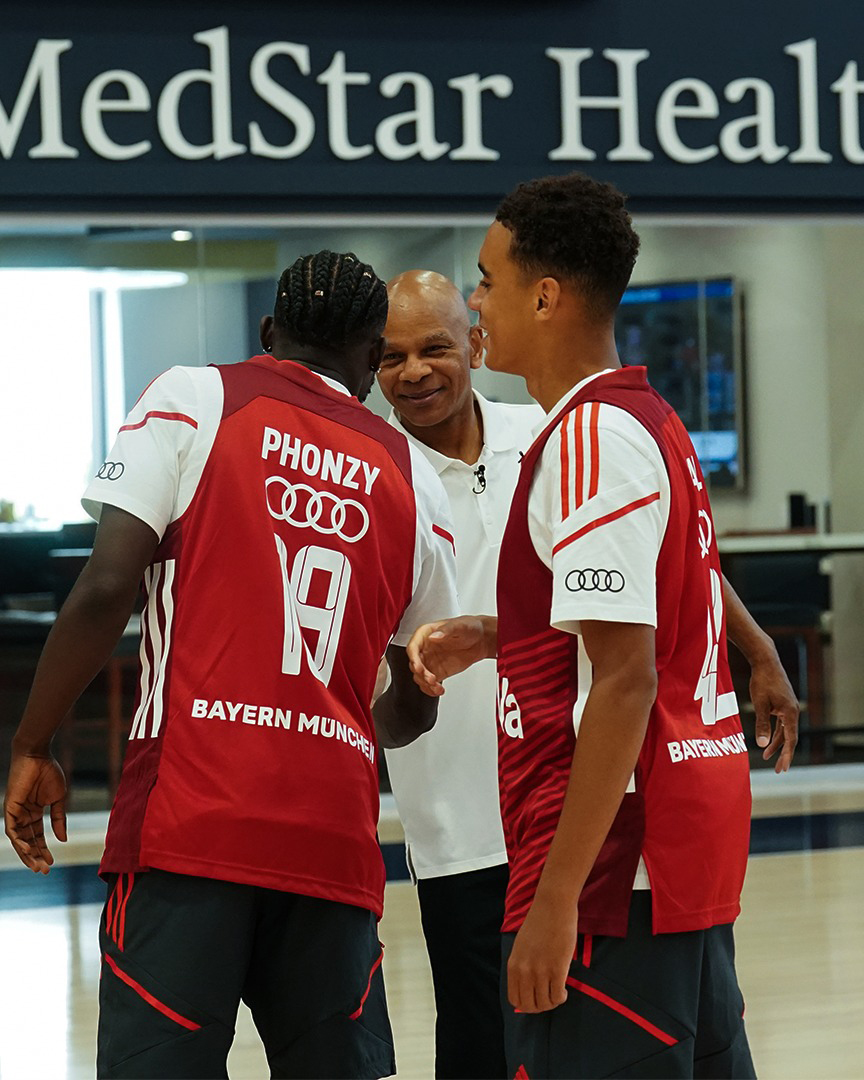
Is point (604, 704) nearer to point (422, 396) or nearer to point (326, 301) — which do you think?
point (326, 301)

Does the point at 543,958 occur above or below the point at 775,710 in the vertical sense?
below

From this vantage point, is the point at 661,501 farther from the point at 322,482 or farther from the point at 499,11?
the point at 499,11

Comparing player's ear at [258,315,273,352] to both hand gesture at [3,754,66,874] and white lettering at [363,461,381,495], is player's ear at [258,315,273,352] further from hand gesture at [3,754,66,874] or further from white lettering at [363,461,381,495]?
hand gesture at [3,754,66,874]

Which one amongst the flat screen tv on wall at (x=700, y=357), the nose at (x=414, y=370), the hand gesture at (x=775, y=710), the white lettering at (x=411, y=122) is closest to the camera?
the hand gesture at (x=775, y=710)

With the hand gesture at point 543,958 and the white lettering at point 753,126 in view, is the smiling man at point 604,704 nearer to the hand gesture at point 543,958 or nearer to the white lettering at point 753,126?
the hand gesture at point 543,958

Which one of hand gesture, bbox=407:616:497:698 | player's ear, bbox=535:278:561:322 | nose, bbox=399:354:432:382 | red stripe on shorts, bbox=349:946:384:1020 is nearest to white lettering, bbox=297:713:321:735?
hand gesture, bbox=407:616:497:698

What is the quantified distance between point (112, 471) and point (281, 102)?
16.0 ft

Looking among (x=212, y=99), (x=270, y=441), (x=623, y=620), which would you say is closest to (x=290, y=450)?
(x=270, y=441)

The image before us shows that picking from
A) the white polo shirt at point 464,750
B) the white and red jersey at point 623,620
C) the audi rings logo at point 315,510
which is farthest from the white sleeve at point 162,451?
the white polo shirt at point 464,750

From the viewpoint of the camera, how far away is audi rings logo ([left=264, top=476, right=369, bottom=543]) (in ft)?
6.35

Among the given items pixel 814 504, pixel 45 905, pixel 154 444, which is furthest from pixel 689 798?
pixel 814 504

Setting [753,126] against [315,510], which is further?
[753,126]

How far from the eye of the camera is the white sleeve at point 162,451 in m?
1.88

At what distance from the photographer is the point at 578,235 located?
1708 mm
